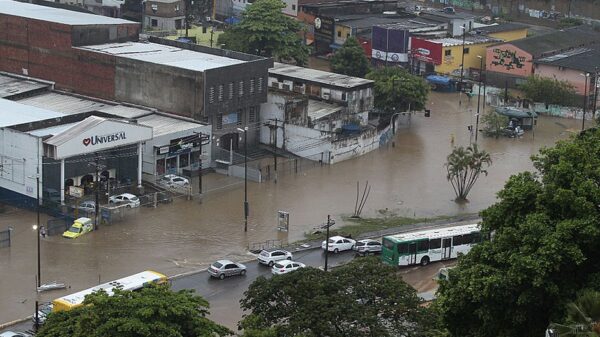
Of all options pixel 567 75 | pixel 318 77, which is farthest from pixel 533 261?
pixel 567 75

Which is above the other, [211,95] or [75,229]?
[211,95]

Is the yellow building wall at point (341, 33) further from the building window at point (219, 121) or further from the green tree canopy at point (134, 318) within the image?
the green tree canopy at point (134, 318)

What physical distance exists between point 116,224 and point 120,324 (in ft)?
52.4

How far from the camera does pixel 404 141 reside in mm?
49188

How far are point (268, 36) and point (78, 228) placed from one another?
2447 centimetres

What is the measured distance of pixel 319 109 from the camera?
48531 mm

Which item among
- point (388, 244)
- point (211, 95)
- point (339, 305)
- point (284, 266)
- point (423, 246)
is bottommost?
point (284, 266)

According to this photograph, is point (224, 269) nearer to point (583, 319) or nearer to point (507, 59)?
point (583, 319)

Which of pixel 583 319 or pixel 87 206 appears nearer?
pixel 583 319

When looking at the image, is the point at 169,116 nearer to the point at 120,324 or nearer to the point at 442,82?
the point at 442,82

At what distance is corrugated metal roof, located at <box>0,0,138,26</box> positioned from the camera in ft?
161

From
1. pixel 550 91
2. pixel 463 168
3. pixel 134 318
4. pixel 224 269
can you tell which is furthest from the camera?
pixel 550 91

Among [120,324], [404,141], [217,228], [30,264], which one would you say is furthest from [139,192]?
A: [120,324]

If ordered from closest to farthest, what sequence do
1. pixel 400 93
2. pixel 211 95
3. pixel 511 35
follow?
pixel 211 95 < pixel 400 93 < pixel 511 35
